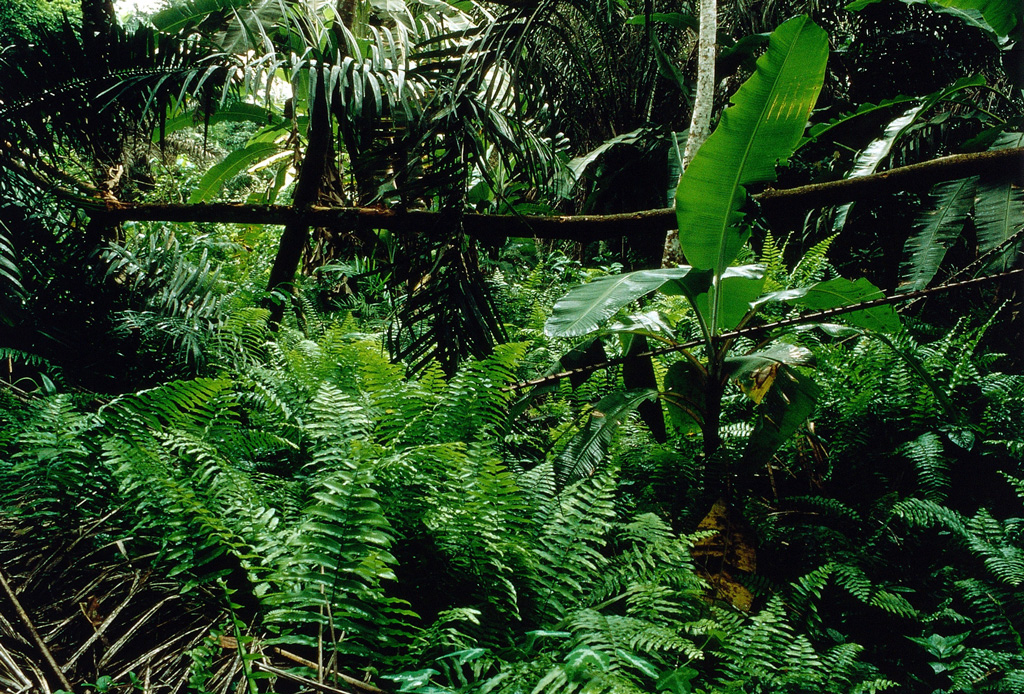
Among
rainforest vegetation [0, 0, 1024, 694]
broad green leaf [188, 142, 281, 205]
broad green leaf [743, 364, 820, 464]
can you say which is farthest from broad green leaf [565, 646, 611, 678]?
broad green leaf [188, 142, 281, 205]

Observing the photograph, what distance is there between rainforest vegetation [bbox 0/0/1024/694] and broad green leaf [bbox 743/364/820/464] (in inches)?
0.6

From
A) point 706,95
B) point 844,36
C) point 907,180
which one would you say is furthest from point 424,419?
point 844,36

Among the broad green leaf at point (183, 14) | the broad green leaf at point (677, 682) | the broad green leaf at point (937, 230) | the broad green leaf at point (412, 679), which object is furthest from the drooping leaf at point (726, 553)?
the broad green leaf at point (183, 14)

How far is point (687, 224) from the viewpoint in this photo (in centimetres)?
192

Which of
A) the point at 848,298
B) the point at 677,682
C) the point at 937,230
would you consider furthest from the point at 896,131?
the point at 677,682

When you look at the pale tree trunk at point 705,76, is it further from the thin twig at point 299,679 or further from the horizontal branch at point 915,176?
the thin twig at point 299,679

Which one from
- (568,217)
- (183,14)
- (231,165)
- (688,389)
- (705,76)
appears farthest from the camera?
(231,165)

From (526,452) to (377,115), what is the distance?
1.72 m

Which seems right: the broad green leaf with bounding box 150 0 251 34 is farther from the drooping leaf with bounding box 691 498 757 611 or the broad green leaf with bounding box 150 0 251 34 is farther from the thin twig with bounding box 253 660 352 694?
the drooping leaf with bounding box 691 498 757 611

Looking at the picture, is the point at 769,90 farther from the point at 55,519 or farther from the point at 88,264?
the point at 88,264

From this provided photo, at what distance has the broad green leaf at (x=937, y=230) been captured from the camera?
2.12 metres

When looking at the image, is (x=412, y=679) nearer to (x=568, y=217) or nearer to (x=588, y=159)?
(x=568, y=217)

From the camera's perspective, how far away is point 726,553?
1746mm

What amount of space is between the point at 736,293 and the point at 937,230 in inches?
38.0
